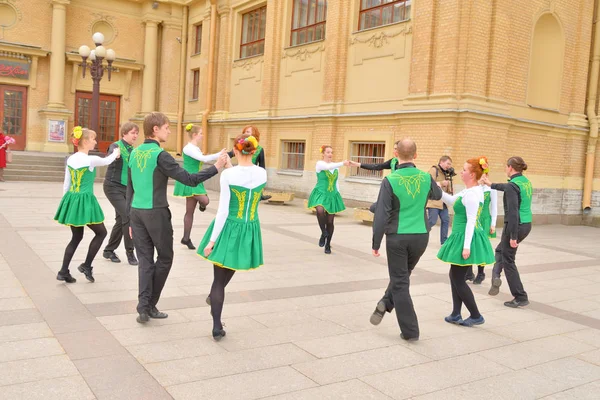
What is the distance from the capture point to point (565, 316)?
6480 millimetres

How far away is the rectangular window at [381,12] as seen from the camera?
1565cm

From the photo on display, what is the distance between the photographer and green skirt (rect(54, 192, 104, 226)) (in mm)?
6559

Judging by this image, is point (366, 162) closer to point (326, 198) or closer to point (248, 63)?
point (326, 198)

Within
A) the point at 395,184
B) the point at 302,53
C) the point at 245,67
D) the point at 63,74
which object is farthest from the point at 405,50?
the point at 63,74

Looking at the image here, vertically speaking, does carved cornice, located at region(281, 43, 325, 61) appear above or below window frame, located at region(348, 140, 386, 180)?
above

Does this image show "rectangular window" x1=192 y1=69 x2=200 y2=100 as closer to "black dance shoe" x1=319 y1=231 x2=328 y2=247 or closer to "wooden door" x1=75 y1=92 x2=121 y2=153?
"wooden door" x1=75 y1=92 x2=121 y2=153

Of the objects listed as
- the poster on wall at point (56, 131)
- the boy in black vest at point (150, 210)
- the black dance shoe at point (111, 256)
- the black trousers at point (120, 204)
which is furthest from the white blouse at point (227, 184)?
the poster on wall at point (56, 131)

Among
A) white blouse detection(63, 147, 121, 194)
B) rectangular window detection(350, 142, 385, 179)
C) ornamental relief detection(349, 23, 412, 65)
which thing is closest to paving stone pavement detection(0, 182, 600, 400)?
white blouse detection(63, 147, 121, 194)

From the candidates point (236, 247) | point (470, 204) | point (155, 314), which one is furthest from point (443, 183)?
point (155, 314)

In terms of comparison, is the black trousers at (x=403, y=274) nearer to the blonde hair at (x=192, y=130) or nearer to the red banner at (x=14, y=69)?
the blonde hair at (x=192, y=130)

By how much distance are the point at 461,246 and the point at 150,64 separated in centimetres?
2419

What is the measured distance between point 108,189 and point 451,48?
371 inches

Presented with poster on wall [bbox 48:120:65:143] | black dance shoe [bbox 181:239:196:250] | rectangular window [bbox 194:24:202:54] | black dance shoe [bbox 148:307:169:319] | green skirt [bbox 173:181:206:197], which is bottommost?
black dance shoe [bbox 148:307:169:319]

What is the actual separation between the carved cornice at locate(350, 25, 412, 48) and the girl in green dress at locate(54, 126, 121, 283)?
34.8 feet
